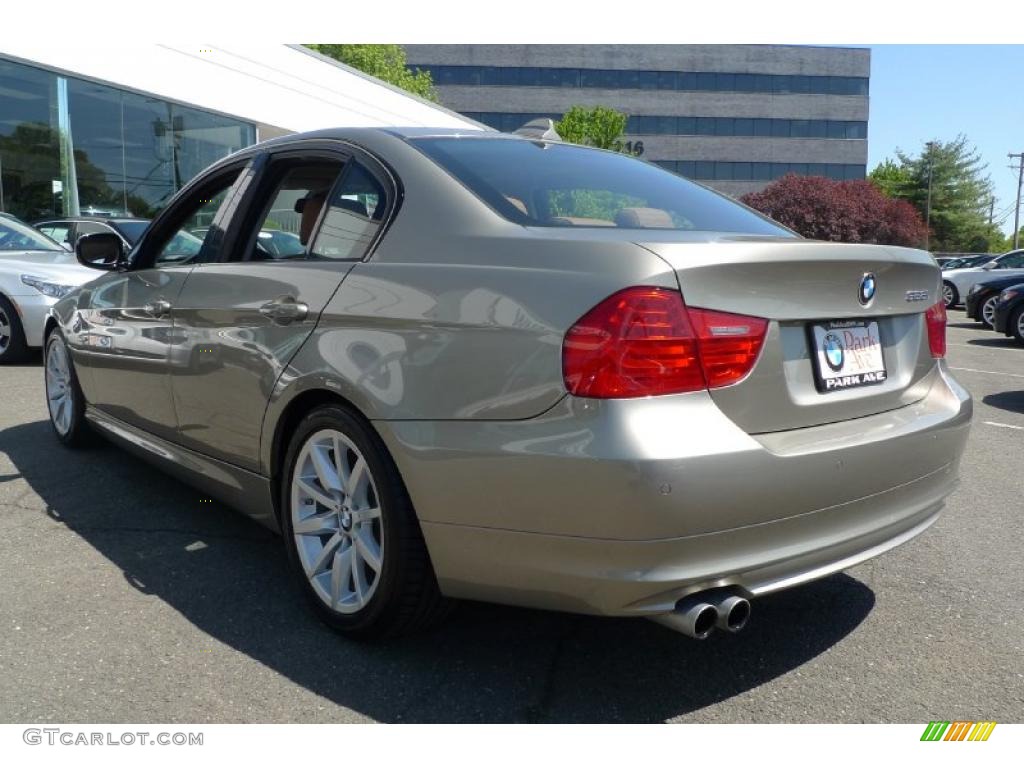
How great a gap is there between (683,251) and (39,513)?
10.7ft

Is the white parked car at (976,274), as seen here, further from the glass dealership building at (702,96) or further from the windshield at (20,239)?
the glass dealership building at (702,96)

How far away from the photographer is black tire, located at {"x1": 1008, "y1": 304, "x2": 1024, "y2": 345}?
13430 mm

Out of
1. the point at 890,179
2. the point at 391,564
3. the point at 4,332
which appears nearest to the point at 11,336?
the point at 4,332

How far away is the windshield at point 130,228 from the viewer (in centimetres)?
1187

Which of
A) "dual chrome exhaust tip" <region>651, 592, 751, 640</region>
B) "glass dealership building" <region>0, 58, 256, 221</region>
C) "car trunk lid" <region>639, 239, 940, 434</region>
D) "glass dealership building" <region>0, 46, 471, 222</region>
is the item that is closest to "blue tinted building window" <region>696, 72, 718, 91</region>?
"glass dealership building" <region>0, 46, 471, 222</region>

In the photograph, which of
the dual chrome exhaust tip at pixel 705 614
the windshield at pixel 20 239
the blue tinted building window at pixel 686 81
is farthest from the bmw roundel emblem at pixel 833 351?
the blue tinted building window at pixel 686 81

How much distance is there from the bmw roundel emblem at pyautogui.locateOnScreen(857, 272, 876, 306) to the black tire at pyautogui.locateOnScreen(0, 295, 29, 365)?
26.1 feet

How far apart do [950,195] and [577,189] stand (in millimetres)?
79296

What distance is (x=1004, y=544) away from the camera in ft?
13.3

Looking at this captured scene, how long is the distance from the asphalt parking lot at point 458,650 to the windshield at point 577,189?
131cm

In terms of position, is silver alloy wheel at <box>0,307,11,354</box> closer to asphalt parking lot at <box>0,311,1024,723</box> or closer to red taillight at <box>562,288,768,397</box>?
asphalt parking lot at <box>0,311,1024,723</box>
